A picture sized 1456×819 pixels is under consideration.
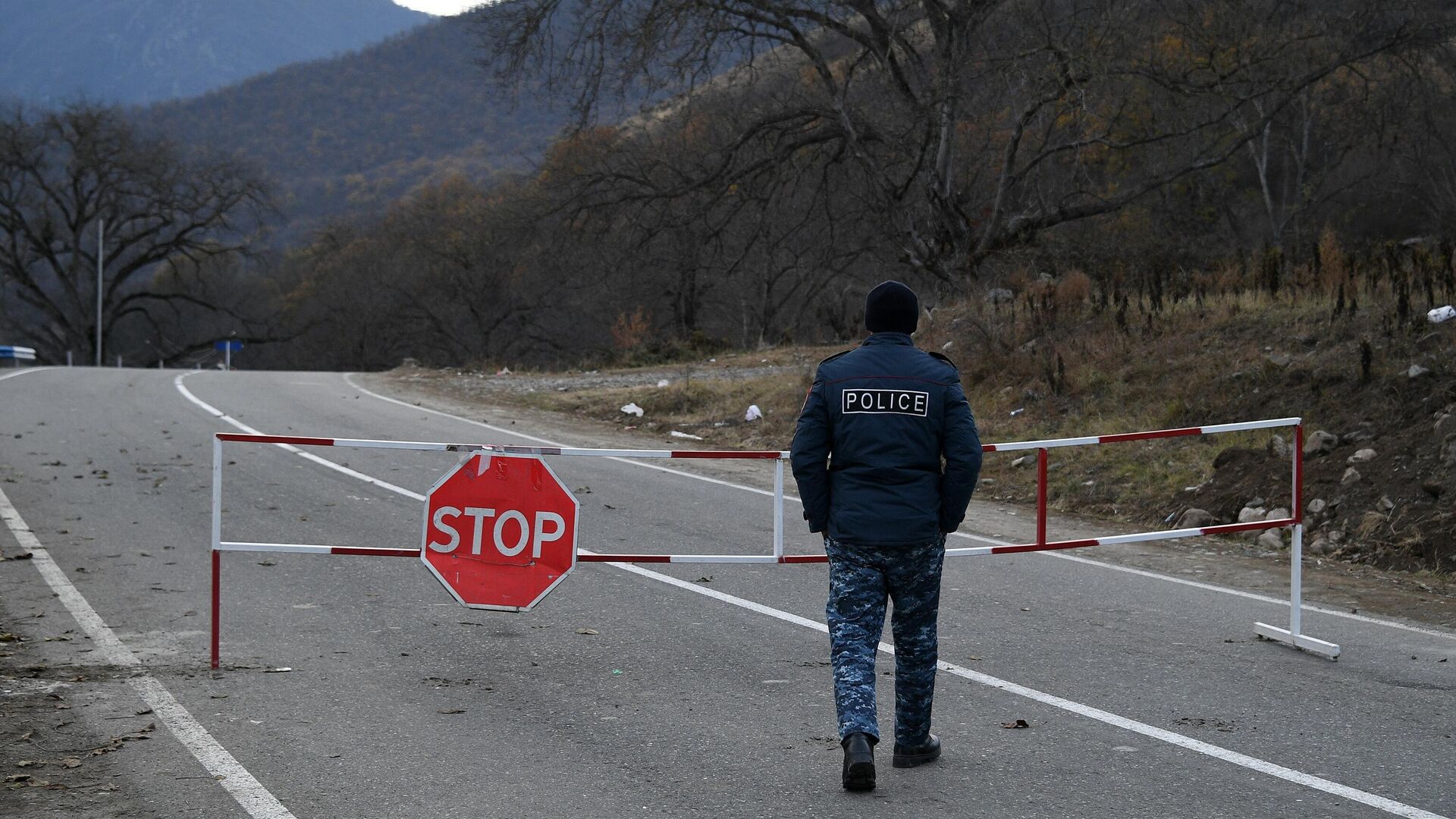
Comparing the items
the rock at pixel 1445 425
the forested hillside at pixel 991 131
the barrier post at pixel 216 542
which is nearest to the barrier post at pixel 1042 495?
the barrier post at pixel 216 542

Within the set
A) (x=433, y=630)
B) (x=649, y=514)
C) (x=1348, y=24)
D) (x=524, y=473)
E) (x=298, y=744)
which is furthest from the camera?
(x=1348, y=24)

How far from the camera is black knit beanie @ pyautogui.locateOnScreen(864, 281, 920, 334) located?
5.23 m

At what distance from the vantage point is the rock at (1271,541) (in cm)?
1116

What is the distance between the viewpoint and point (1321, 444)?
12.5 m

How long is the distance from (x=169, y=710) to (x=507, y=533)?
73.9 inches

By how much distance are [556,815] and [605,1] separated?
20.4 meters

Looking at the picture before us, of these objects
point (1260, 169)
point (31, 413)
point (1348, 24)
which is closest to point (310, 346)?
point (1260, 169)

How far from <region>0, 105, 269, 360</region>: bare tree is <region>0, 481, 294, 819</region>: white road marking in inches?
2256

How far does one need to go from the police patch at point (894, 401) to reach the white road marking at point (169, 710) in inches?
106

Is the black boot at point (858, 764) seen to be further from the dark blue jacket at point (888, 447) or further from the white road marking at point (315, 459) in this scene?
the white road marking at point (315, 459)

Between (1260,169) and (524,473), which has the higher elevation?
(1260,169)

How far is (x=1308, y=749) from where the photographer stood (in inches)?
217

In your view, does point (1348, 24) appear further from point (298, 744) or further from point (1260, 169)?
point (1260, 169)

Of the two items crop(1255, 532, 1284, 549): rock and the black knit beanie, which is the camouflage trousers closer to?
the black knit beanie
